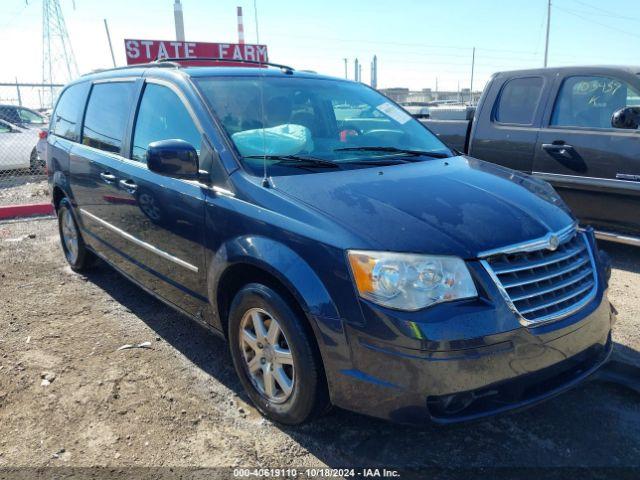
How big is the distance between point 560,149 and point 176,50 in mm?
9671

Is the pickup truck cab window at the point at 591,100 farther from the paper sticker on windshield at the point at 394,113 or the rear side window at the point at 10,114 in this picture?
the rear side window at the point at 10,114

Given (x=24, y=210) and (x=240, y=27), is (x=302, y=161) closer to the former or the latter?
(x=24, y=210)

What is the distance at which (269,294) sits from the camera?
2.50 metres

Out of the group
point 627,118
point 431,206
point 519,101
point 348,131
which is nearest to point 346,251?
point 431,206

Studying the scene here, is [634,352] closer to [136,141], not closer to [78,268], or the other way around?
[136,141]

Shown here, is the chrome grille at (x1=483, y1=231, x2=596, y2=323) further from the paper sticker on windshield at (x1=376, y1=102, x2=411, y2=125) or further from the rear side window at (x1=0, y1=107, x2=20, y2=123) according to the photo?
the rear side window at (x1=0, y1=107, x2=20, y2=123)

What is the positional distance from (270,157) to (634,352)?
2.59 metres

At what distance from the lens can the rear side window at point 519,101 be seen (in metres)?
5.46

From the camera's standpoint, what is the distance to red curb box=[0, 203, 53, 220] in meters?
7.65

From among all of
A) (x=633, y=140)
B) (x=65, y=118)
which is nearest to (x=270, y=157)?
(x=65, y=118)

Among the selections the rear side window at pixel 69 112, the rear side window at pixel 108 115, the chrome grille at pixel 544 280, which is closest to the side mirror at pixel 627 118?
the chrome grille at pixel 544 280

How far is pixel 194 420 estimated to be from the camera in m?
2.82

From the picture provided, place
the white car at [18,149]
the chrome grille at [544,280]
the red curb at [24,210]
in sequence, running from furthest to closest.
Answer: the white car at [18,149] < the red curb at [24,210] < the chrome grille at [544,280]

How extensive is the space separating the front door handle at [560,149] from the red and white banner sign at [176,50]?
737 cm
